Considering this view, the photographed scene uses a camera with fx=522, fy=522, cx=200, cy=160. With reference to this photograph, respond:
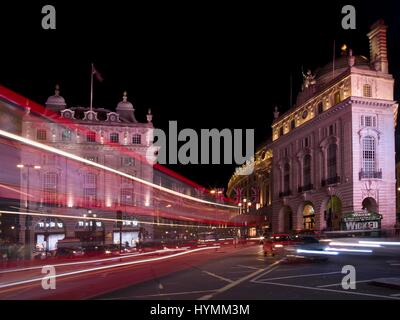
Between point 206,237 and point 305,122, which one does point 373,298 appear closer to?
point 206,237

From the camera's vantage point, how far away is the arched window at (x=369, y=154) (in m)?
61.5

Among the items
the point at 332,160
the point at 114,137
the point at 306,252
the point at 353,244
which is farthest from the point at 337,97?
the point at 306,252

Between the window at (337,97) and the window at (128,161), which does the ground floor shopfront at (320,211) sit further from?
the window at (128,161)

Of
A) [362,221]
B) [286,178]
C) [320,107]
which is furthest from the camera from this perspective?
[286,178]

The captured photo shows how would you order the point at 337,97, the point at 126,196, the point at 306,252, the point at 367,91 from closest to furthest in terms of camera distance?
1. the point at 306,252
2. the point at 126,196
3. the point at 367,91
4. the point at 337,97

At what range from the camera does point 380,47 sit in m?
64.9

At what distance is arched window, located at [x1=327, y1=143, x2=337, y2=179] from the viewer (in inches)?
2628

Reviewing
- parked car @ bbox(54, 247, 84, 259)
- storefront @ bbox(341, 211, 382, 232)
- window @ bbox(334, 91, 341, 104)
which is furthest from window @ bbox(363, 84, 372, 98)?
parked car @ bbox(54, 247, 84, 259)

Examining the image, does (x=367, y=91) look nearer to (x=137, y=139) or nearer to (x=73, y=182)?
(x=137, y=139)

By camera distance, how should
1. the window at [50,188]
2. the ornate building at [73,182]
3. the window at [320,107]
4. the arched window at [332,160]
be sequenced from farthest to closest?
the window at [320,107]
the arched window at [332,160]
the window at [50,188]
the ornate building at [73,182]

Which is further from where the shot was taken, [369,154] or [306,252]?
[369,154]

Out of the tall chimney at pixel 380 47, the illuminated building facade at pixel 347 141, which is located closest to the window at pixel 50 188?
the illuminated building facade at pixel 347 141

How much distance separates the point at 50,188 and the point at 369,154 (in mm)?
47113

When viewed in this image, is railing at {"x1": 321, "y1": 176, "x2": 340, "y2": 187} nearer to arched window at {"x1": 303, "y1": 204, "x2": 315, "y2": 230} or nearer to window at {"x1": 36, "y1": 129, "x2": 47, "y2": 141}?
arched window at {"x1": 303, "y1": 204, "x2": 315, "y2": 230}
